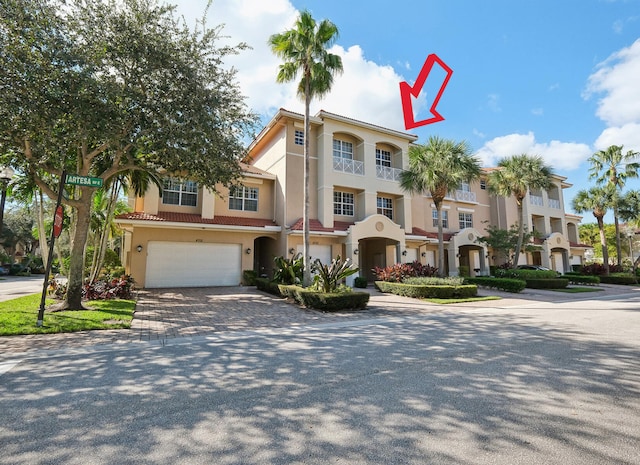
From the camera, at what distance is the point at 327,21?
14.9 meters

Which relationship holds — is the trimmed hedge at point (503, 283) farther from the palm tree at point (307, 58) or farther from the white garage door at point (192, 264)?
the white garage door at point (192, 264)

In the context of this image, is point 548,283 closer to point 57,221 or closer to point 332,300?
point 332,300

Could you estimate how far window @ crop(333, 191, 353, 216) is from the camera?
2288 cm

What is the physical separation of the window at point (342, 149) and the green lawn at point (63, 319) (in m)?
16.1

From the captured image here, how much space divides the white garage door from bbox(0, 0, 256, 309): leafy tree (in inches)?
291

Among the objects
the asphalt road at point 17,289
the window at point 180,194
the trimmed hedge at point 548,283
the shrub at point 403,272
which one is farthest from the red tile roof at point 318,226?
the asphalt road at point 17,289

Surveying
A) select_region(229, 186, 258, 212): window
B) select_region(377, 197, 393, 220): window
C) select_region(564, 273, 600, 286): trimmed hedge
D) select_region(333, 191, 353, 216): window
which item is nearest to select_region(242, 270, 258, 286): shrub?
select_region(229, 186, 258, 212): window

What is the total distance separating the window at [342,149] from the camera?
2300 centimetres

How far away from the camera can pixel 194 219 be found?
61.3 ft

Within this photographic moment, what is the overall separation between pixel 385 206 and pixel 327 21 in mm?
13157

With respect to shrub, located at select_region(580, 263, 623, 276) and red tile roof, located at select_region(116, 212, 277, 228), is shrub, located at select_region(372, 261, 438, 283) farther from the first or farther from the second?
shrub, located at select_region(580, 263, 623, 276)

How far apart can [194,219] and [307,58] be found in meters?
10.3

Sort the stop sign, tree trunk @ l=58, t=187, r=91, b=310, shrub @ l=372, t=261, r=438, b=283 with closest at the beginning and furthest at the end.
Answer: the stop sign
tree trunk @ l=58, t=187, r=91, b=310
shrub @ l=372, t=261, r=438, b=283

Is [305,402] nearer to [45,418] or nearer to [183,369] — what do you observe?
[183,369]
